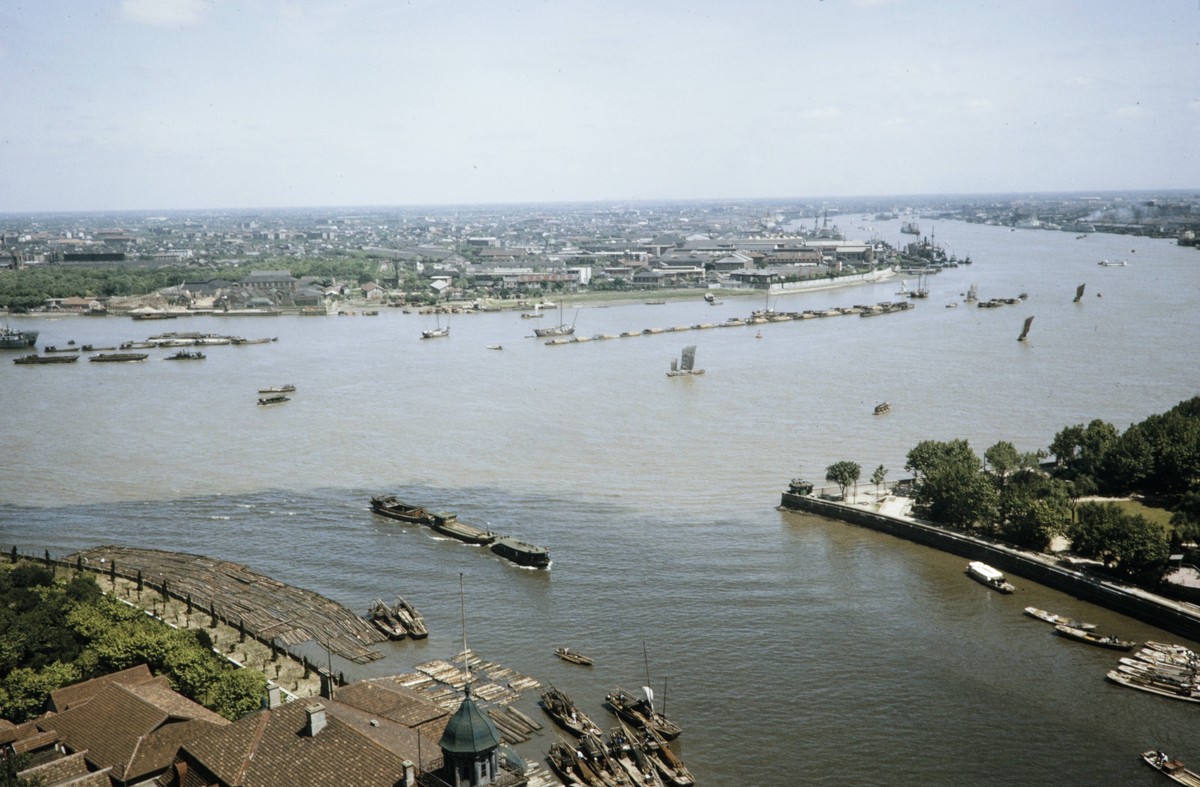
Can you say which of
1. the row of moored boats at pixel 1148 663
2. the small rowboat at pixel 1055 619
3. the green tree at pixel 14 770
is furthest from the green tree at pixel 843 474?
the green tree at pixel 14 770

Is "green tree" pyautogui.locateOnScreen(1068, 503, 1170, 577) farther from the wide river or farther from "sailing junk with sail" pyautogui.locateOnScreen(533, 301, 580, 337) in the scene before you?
"sailing junk with sail" pyautogui.locateOnScreen(533, 301, 580, 337)

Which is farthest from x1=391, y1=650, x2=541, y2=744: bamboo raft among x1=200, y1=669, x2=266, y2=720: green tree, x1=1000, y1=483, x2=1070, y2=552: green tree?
x1=1000, y1=483, x2=1070, y2=552: green tree

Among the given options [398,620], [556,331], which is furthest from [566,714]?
[556,331]

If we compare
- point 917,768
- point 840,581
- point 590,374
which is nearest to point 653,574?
point 840,581

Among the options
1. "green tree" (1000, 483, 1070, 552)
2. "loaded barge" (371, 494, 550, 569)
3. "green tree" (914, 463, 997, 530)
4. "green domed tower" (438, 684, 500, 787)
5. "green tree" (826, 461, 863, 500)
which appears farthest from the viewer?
"green tree" (826, 461, 863, 500)

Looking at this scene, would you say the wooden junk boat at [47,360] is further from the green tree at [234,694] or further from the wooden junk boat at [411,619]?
the green tree at [234,694]
